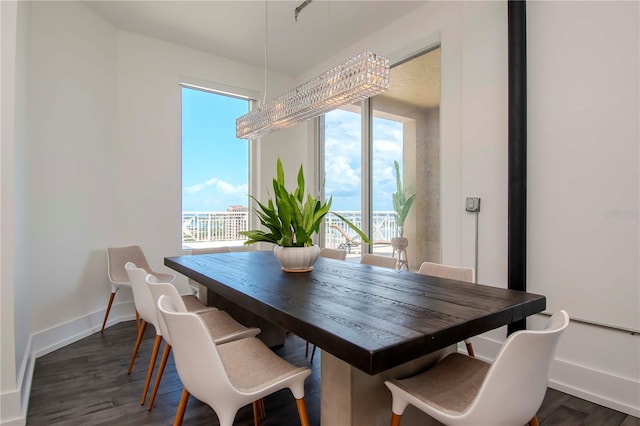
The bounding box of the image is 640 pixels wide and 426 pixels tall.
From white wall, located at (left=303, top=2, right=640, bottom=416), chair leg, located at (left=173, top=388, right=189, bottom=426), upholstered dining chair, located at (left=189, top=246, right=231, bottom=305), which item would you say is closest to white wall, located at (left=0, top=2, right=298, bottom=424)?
upholstered dining chair, located at (left=189, top=246, right=231, bottom=305)

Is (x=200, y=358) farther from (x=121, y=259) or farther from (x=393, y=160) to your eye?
(x=393, y=160)

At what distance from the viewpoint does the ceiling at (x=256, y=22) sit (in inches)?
129

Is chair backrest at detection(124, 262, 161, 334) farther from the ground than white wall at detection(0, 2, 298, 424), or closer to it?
closer to it

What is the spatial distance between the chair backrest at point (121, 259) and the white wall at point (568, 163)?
127 inches

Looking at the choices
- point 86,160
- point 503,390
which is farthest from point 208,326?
point 86,160

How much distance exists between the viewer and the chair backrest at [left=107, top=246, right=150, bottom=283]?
3445mm

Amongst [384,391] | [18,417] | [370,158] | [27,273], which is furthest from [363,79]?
[27,273]

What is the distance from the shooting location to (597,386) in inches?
84.0

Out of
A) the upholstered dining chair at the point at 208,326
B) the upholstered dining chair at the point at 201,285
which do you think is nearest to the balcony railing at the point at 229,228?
the upholstered dining chair at the point at 201,285

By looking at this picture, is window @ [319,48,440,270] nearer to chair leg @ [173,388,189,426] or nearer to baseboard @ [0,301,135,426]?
chair leg @ [173,388,189,426]

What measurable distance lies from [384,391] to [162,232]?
3.39m

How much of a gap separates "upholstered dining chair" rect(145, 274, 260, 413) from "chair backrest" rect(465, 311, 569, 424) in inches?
48.1

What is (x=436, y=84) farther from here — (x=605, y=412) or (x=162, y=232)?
(x=162, y=232)

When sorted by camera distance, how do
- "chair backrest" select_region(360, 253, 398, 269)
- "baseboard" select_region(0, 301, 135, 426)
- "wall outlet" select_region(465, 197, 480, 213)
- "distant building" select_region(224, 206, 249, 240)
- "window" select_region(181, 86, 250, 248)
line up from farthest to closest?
"distant building" select_region(224, 206, 249, 240), "window" select_region(181, 86, 250, 248), "wall outlet" select_region(465, 197, 480, 213), "chair backrest" select_region(360, 253, 398, 269), "baseboard" select_region(0, 301, 135, 426)
